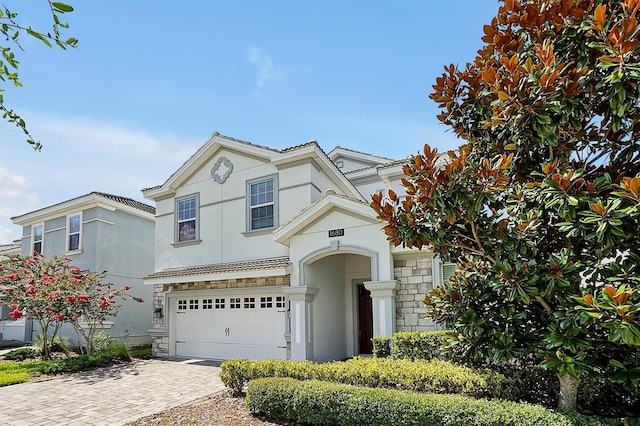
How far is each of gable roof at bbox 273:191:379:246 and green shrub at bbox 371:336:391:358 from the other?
9.85 feet

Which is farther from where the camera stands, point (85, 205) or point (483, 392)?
point (85, 205)

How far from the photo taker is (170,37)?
694cm

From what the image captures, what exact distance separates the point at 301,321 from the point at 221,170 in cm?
668

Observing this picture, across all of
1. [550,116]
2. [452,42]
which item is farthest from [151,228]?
[550,116]

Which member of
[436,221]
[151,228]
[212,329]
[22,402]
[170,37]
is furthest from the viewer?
[151,228]

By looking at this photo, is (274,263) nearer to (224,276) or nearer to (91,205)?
(224,276)

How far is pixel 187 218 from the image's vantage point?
53.6ft

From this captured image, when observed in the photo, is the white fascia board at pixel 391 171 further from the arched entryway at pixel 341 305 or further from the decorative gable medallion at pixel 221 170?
the decorative gable medallion at pixel 221 170

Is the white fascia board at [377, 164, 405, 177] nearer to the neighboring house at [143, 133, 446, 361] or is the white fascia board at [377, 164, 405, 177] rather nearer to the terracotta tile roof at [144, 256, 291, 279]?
the neighboring house at [143, 133, 446, 361]

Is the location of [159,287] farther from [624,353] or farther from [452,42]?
[624,353]

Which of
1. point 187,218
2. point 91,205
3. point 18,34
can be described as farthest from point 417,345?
point 91,205

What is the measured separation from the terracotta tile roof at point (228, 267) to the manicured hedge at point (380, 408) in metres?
5.33

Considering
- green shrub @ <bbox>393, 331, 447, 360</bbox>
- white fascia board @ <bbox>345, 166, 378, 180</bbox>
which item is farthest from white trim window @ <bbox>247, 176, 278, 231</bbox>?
green shrub @ <bbox>393, 331, 447, 360</bbox>

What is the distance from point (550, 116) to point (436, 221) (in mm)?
1945
